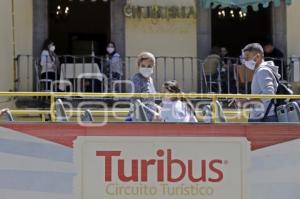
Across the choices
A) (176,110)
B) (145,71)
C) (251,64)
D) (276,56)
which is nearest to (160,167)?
(176,110)

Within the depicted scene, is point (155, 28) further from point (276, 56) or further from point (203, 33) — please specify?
point (276, 56)

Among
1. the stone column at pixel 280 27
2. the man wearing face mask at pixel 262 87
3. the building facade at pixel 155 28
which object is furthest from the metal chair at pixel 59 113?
the stone column at pixel 280 27

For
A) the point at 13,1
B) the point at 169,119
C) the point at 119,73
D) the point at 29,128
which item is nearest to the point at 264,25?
the point at 119,73

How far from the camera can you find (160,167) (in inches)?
339

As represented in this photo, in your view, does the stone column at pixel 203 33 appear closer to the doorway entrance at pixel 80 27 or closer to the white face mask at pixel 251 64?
the doorway entrance at pixel 80 27

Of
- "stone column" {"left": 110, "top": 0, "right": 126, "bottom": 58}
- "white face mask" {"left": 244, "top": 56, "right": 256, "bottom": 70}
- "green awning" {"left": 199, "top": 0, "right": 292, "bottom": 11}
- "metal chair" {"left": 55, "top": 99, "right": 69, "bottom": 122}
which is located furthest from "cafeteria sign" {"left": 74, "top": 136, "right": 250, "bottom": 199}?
"stone column" {"left": 110, "top": 0, "right": 126, "bottom": 58}

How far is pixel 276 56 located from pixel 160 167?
7660mm

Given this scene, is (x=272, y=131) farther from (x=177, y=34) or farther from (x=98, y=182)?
(x=177, y=34)

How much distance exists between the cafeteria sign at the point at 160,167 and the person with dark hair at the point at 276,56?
701 centimetres

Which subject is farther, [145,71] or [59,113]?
[145,71]

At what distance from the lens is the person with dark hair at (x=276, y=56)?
609 inches

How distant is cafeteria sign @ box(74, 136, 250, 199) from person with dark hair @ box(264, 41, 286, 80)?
23.0ft

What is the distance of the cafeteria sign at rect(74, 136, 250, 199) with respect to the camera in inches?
336

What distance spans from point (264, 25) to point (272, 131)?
429 inches
